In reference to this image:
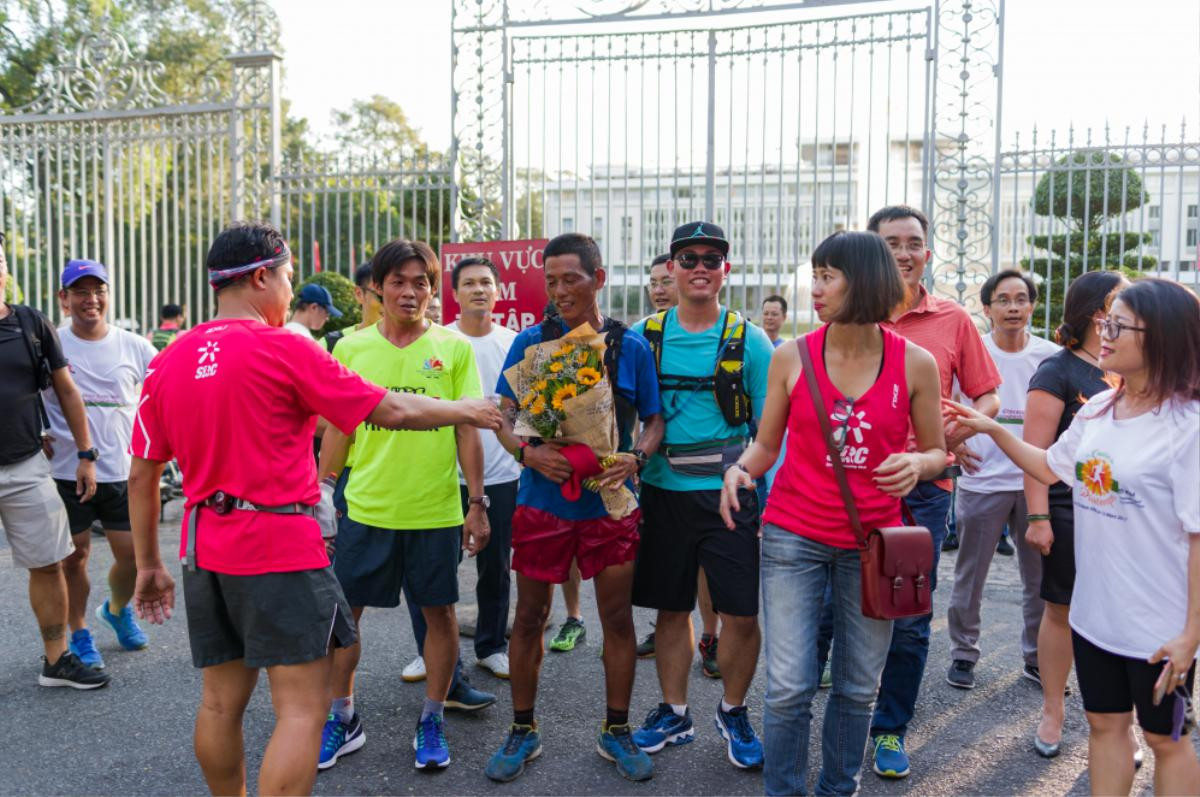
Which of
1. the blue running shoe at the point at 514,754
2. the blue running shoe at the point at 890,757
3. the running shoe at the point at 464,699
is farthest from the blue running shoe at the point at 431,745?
the blue running shoe at the point at 890,757

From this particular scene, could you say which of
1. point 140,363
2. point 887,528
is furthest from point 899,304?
point 140,363

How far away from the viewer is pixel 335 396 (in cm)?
298

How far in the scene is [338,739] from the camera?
3.98 meters

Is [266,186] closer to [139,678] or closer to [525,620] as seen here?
[139,678]

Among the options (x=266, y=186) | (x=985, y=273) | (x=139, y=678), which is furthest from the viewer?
(x=266, y=186)

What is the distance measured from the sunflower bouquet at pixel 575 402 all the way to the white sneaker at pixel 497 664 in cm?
161

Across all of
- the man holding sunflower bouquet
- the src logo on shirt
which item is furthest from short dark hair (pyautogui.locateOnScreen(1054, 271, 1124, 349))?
the src logo on shirt

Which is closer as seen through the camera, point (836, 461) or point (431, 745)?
point (836, 461)

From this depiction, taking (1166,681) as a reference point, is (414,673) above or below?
below

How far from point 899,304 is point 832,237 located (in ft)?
0.99

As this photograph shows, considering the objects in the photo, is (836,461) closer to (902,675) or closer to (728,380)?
(728,380)

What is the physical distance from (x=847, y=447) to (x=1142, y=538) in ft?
2.78

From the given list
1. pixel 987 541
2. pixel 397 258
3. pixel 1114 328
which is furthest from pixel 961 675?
pixel 397 258

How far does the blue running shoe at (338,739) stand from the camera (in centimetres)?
391
